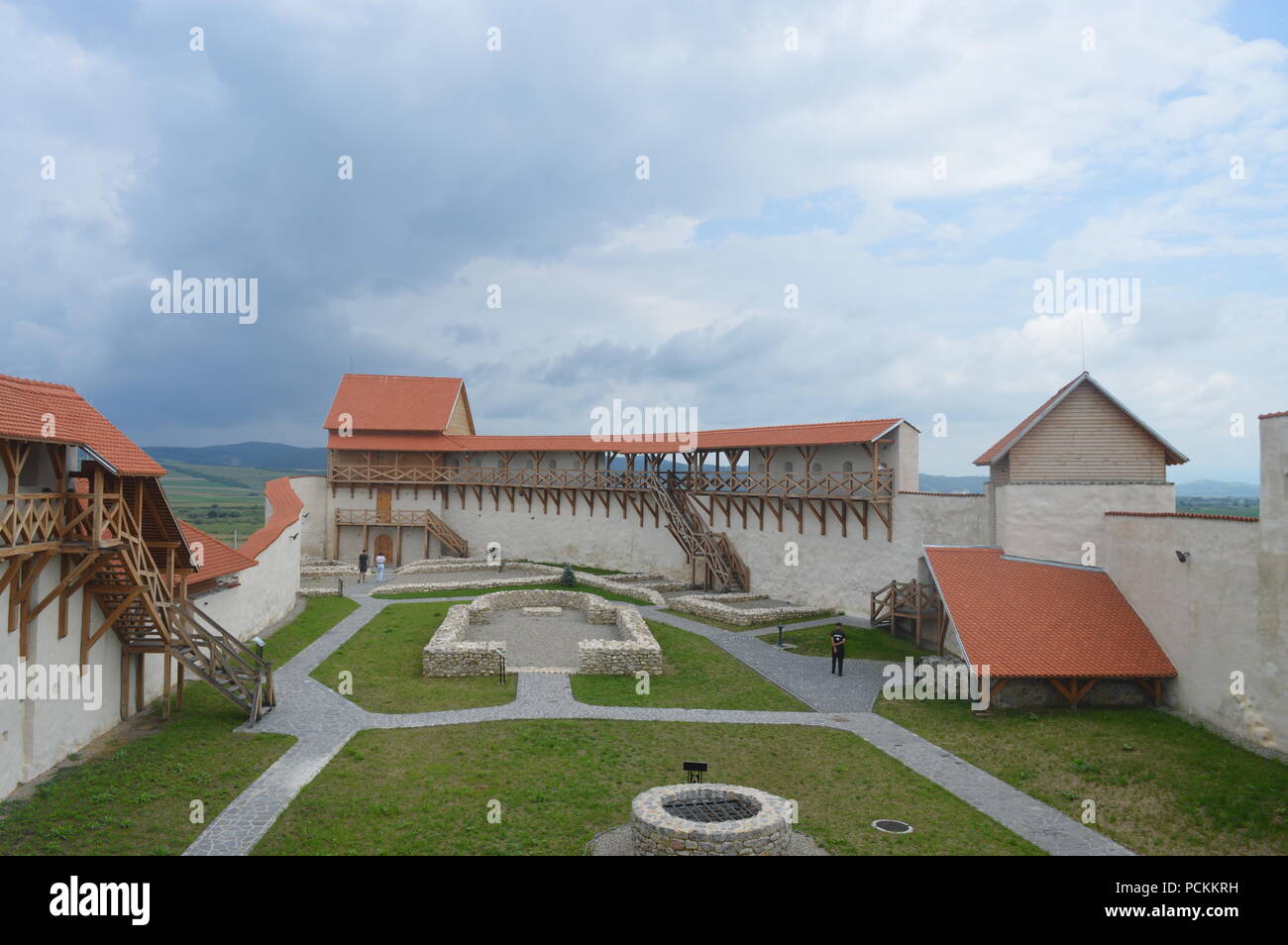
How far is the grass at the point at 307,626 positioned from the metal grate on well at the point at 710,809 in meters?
12.7

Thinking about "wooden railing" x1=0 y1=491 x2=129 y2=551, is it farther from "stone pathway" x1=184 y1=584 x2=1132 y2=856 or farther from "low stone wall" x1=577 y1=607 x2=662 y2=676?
"low stone wall" x1=577 y1=607 x2=662 y2=676

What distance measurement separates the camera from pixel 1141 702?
15070mm

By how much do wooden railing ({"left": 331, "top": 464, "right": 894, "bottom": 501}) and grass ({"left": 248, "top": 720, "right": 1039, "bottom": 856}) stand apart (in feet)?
42.8

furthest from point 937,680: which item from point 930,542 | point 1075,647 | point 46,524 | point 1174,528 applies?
point 46,524

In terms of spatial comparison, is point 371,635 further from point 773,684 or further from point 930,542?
point 930,542

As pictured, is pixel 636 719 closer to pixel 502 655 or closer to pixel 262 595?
pixel 502 655

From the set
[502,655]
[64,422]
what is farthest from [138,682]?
[502,655]

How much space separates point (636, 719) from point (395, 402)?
3430 centimetres

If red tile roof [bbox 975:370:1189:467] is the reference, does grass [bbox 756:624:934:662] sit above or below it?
below

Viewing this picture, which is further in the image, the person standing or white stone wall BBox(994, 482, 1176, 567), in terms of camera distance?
the person standing

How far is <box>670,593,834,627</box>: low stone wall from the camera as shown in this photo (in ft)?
82.9

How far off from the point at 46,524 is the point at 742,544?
24879 millimetres

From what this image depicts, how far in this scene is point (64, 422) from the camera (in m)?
11.2

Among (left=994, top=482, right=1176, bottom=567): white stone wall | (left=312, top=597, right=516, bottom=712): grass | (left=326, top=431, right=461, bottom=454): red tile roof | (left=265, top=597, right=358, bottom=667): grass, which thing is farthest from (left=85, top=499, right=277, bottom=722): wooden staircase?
(left=326, top=431, right=461, bottom=454): red tile roof
